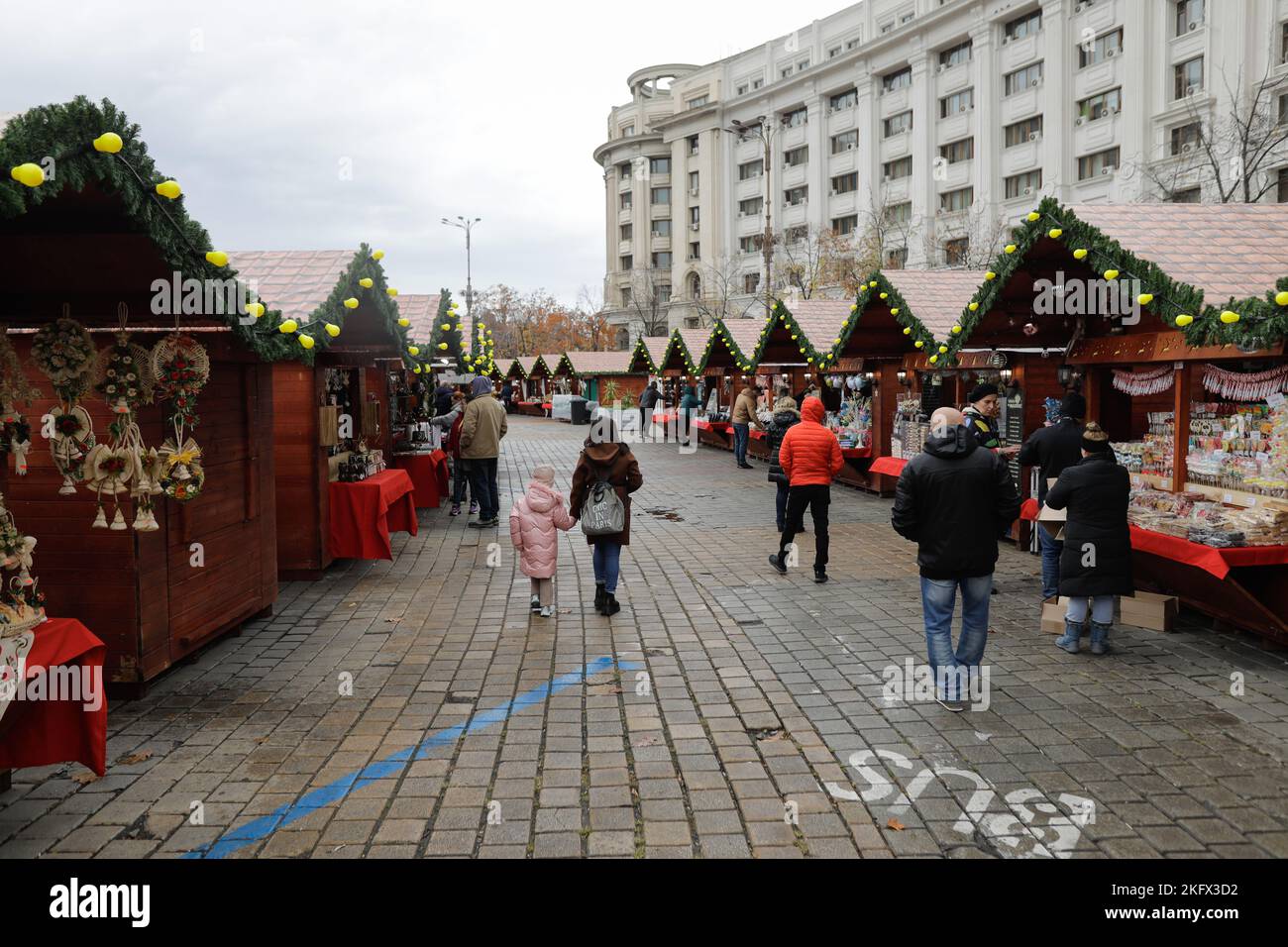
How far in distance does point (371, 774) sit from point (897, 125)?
58.3 meters

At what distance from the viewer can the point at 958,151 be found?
51.7 m

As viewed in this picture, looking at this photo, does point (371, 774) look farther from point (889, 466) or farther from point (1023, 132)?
point (1023, 132)

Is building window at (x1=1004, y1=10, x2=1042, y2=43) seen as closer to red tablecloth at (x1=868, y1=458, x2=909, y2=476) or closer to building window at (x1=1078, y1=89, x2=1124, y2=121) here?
building window at (x1=1078, y1=89, x2=1124, y2=121)

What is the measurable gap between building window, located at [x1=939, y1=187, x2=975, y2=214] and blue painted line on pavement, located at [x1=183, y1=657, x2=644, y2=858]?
4884 cm

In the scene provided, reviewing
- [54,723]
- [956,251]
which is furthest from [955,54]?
[54,723]

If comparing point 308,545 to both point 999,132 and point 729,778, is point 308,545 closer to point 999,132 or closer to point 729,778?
point 729,778

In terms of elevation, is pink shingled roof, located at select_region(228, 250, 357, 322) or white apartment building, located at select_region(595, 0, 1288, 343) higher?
white apartment building, located at select_region(595, 0, 1288, 343)

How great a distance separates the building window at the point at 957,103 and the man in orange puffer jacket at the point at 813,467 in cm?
4704

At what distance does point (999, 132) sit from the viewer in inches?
1906

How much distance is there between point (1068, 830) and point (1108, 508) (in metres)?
3.35

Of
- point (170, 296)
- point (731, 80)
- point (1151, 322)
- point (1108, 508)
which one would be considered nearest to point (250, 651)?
point (170, 296)

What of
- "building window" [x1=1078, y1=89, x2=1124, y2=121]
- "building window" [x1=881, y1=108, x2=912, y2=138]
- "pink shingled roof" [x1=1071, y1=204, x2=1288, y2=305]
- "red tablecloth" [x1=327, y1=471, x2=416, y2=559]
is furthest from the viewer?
"building window" [x1=881, y1=108, x2=912, y2=138]

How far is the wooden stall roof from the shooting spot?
149 ft

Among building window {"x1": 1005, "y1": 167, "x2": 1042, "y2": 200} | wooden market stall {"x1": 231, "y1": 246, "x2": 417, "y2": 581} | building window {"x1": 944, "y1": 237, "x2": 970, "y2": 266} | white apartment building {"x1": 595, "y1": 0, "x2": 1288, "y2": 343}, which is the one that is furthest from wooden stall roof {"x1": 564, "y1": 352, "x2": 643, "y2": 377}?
wooden market stall {"x1": 231, "y1": 246, "x2": 417, "y2": 581}
